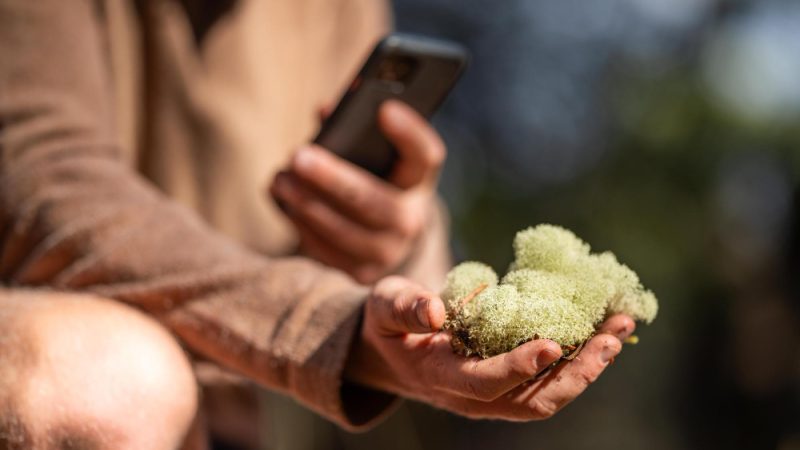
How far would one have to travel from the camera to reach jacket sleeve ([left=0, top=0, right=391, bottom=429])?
0.71 meters

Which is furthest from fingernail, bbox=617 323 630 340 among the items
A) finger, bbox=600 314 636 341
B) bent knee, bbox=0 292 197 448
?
bent knee, bbox=0 292 197 448

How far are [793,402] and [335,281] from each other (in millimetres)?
2719

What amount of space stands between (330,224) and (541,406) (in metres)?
0.48

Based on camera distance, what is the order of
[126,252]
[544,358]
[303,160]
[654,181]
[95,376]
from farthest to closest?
[654,181] < [303,160] < [126,252] < [95,376] < [544,358]

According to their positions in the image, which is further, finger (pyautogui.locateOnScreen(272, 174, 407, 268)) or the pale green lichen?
finger (pyautogui.locateOnScreen(272, 174, 407, 268))

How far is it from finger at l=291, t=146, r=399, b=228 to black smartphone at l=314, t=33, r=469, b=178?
22 mm

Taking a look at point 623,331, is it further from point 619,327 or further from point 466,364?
point 466,364

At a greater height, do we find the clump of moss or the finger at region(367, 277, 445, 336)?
the clump of moss

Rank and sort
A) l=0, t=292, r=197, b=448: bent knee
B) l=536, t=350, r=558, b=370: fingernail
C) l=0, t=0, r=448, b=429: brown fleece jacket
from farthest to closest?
l=0, t=0, r=448, b=429: brown fleece jacket → l=0, t=292, r=197, b=448: bent knee → l=536, t=350, r=558, b=370: fingernail

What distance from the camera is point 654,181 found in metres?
3.66

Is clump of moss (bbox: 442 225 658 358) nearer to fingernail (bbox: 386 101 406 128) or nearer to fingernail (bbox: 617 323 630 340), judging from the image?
fingernail (bbox: 617 323 630 340)

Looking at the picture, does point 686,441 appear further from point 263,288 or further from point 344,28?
point 263,288

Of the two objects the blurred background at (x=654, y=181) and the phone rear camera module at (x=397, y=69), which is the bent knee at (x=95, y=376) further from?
the blurred background at (x=654, y=181)

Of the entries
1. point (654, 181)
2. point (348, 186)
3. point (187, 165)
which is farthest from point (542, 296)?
point (654, 181)
